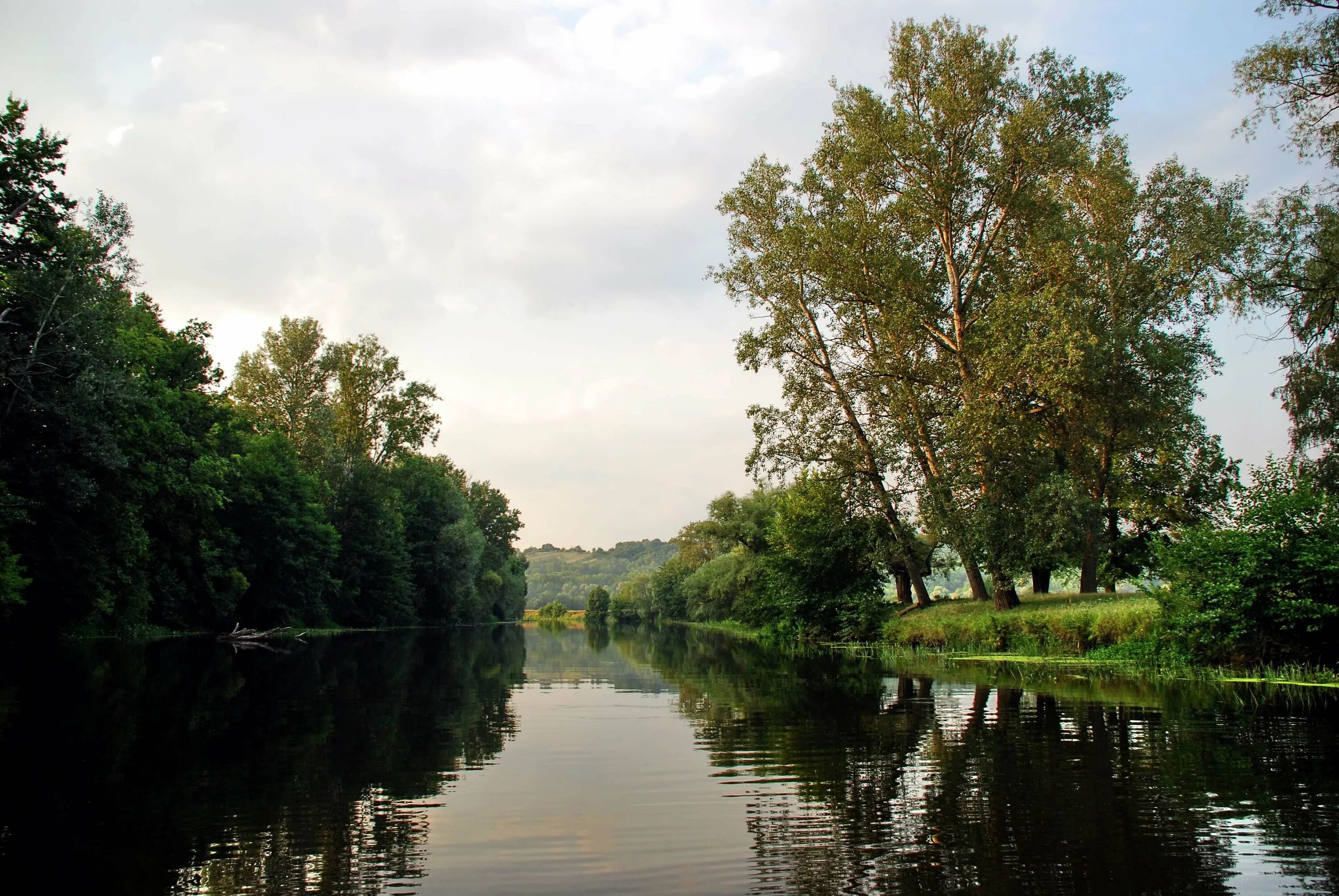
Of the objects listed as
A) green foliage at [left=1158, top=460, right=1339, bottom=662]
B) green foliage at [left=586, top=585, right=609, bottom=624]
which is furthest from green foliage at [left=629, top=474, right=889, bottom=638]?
green foliage at [left=586, top=585, right=609, bottom=624]

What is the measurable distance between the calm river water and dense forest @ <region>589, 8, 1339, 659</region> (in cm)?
1240

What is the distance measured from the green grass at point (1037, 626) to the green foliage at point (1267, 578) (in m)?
1.93

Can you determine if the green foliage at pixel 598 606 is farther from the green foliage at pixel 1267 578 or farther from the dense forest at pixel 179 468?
the green foliage at pixel 1267 578

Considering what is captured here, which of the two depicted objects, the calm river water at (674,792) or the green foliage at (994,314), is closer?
the calm river water at (674,792)

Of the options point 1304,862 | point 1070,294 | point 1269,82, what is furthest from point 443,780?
point 1070,294

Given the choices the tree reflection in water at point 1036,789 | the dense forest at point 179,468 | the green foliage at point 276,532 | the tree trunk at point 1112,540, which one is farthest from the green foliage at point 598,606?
the tree reflection in water at point 1036,789

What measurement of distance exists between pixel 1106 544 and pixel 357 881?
3195 centimetres

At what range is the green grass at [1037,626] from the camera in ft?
69.1

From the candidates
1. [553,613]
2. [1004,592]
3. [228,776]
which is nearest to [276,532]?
[1004,592]

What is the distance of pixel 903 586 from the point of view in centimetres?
4047

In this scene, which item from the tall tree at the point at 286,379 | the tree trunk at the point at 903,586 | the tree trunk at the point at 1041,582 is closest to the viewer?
the tree trunk at the point at 1041,582

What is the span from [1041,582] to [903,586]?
6633 mm

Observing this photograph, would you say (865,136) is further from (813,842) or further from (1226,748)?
(813,842)

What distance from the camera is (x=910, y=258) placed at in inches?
1243
